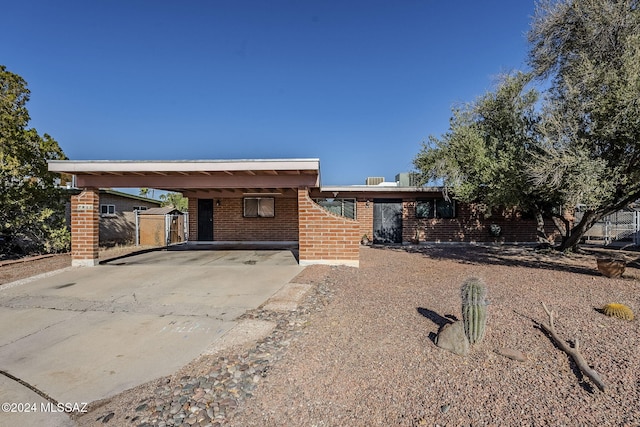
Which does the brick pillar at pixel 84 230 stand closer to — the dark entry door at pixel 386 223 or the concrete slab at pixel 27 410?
the concrete slab at pixel 27 410

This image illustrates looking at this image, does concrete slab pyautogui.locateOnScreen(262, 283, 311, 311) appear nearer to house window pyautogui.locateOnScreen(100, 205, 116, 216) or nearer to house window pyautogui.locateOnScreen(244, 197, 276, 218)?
house window pyautogui.locateOnScreen(244, 197, 276, 218)

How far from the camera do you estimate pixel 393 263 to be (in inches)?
325

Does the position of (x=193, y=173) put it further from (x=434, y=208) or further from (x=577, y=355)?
(x=434, y=208)

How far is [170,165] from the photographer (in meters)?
7.52

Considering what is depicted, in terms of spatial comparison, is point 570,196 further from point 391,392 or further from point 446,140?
point 391,392

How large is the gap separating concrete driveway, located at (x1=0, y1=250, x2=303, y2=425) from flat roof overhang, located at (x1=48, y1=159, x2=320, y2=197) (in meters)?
2.18

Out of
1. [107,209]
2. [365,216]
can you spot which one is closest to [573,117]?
[365,216]

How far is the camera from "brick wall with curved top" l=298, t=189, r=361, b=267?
7.54m

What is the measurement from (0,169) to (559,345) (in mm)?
12257

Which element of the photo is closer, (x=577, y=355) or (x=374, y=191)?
(x=577, y=355)

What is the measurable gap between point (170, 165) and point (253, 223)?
21.6 ft

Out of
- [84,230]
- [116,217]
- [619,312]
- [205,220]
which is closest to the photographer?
[619,312]

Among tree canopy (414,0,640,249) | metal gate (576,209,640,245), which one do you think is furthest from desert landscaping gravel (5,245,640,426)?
metal gate (576,209,640,245)

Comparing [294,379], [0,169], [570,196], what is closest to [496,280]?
[570,196]
